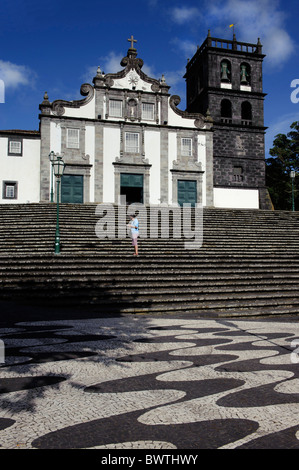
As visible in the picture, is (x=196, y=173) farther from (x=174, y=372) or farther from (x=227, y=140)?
(x=174, y=372)

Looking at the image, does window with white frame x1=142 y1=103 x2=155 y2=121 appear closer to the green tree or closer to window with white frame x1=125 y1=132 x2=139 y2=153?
window with white frame x1=125 y1=132 x2=139 y2=153

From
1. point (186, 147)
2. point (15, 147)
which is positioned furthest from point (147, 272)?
point (186, 147)

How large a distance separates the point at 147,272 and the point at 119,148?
18363mm

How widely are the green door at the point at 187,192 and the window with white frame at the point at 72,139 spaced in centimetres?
807

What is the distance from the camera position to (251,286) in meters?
12.5

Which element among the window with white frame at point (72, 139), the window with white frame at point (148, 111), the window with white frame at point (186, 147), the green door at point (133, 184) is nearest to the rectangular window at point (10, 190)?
the window with white frame at point (72, 139)

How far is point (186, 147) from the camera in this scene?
30125mm

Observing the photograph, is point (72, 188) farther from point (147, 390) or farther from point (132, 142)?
point (147, 390)

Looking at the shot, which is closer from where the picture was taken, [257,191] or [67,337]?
[67,337]

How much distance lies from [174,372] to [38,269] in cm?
820

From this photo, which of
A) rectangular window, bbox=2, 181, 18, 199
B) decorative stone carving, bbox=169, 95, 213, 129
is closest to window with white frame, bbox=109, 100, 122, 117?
decorative stone carving, bbox=169, 95, 213, 129

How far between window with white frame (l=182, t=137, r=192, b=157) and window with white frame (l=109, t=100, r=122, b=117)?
5.27m

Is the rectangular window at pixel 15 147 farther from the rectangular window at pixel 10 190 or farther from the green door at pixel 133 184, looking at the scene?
the green door at pixel 133 184

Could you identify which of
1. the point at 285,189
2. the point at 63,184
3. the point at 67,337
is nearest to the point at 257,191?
the point at 285,189
